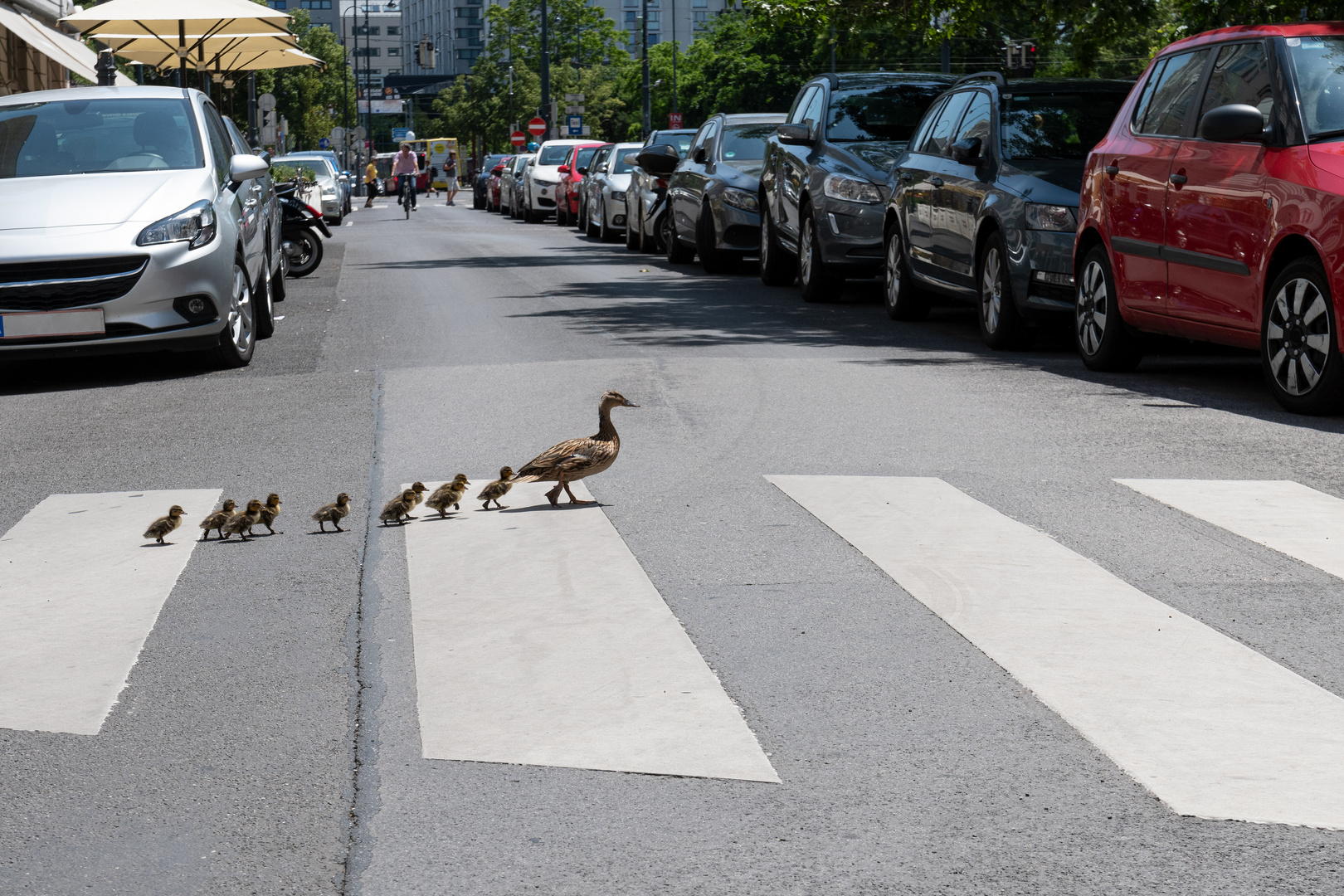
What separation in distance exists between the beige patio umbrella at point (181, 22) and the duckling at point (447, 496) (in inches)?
572

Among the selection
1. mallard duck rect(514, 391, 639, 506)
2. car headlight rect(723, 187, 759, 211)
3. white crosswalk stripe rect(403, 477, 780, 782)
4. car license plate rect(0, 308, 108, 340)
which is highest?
car headlight rect(723, 187, 759, 211)

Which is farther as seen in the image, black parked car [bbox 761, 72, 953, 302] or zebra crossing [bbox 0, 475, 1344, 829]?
black parked car [bbox 761, 72, 953, 302]

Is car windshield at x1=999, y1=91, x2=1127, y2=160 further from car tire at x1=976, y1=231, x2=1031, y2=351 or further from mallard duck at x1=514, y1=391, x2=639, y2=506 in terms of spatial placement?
mallard duck at x1=514, y1=391, x2=639, y2=506

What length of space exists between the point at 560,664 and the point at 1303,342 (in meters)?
5.22

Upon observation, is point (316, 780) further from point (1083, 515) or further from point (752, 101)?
point (752, 101)

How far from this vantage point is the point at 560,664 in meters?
4.44

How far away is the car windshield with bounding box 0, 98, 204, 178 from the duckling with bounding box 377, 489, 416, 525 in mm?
5958

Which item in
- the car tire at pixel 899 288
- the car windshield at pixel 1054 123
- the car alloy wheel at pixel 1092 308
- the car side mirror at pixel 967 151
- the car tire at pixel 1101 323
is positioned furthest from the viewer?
the car tire at pixel 899 288

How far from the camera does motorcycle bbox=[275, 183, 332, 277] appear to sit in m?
20.5

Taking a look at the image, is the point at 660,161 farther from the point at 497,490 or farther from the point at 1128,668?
the point at 1128,668

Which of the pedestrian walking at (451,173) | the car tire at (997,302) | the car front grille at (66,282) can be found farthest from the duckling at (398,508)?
the pedestrian walking at (451,173)

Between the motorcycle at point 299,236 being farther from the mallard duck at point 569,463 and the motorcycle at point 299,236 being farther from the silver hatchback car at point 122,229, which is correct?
the mallard duck at point 569,463

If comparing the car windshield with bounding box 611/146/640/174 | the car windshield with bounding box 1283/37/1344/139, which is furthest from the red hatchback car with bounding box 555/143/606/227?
the car windshield with bounding box 1283/37/1344/139

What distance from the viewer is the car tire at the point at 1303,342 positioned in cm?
823
